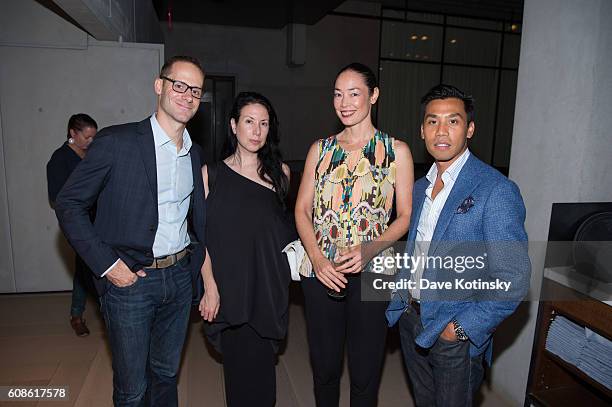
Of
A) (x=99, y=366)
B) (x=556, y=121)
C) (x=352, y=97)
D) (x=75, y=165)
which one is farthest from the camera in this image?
(x=75, y=165)

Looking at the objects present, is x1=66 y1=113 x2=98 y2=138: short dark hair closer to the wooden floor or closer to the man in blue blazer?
the wooden floor

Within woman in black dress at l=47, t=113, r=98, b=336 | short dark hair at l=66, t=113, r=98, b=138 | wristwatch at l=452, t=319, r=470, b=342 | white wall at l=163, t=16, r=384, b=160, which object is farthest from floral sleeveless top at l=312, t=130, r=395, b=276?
white wall at l=163, t=16, r=384, b=160

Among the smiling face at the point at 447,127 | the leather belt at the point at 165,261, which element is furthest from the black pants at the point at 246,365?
the smiling face at the point at 447,127

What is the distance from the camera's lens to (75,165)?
3.34 m

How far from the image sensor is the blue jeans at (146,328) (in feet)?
6.00

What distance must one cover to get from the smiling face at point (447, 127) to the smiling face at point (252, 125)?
800mm

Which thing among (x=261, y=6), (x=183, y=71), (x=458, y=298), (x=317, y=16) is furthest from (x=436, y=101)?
(x=261, y=6)

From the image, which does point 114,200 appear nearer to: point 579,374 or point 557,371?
point 579,374

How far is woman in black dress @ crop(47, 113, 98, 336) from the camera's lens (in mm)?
3312

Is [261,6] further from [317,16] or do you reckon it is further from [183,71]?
[183,71]

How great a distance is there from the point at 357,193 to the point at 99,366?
7.73 feet

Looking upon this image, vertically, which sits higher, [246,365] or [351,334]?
[351,334]

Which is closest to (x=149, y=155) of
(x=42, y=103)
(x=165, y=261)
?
(x=165, y=261)

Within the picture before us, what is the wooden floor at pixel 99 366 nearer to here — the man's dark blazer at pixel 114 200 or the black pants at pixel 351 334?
the black pants at pixel 351 334
